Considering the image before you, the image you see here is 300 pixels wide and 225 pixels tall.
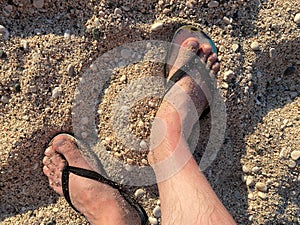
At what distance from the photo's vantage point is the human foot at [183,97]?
2256mm

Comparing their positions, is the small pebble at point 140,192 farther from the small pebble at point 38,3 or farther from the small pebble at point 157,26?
the small pebble at point 38,3

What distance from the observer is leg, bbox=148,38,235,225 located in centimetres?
204

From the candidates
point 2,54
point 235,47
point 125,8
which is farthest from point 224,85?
point 2,54

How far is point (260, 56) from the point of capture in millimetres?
2314

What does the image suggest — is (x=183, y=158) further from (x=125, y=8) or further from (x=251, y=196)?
(x=125, y=8)

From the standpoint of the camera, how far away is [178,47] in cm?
234

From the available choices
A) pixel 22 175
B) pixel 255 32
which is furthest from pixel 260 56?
pixel 22 175

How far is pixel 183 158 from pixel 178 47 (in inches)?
23.1

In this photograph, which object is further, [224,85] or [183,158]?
[224,85]

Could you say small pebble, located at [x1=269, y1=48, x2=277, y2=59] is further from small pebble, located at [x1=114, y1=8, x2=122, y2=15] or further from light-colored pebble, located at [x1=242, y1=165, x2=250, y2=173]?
small pebble, located at [x1=114, y1=8, x2=122, y2=15]

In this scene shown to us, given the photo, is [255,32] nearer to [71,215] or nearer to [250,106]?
[250,106]

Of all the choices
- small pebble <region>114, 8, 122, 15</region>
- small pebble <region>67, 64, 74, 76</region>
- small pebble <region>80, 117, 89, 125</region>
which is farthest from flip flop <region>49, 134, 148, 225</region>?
small pebble <region>114, 8, 122, 15</region>

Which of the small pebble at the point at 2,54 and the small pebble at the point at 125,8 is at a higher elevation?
the small pebble at the point at 125,8

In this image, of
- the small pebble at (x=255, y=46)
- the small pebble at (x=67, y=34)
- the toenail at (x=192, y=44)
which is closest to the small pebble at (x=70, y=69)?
the small pebble at (x=67, y=34)
